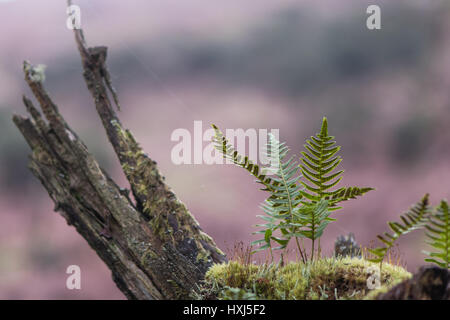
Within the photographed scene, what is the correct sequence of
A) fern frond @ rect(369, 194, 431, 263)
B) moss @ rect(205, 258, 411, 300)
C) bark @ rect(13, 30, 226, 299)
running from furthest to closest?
bark @ rect(13, 30, 226, 299), moss @ rect(205, 258, 411, 300), fern frond @ rect(369, 194, 431, 263)

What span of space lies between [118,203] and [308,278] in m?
0.72

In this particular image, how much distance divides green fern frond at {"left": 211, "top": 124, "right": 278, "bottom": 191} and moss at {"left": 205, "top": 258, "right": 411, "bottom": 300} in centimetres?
25

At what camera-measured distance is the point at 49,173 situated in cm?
142

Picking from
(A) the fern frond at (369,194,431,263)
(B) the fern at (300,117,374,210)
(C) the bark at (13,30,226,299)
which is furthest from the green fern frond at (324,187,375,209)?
(C) the bark at (13,30,226,299)

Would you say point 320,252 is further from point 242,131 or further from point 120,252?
point 242,131

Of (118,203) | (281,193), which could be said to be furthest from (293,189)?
(118,203)

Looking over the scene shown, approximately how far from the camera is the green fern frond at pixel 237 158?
106cm

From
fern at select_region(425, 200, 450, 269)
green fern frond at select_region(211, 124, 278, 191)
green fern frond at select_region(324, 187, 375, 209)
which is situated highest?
green fern frond at select_region(211, 124, 278, 191)

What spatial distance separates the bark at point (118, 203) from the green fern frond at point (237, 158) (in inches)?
14.4

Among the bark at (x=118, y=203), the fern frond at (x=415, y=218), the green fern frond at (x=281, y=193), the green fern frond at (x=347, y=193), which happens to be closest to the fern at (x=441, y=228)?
the fern frond at (x=415, y=218)

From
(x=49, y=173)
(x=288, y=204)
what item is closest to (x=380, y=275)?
(x=288, y=204)

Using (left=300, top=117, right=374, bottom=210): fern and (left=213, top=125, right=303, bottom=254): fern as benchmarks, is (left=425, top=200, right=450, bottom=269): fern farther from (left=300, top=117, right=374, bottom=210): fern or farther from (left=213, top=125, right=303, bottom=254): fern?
(left=213, top=125, right=303, bottom=254): fern

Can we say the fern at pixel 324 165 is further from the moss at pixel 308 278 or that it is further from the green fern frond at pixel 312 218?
the moss at pixel 308 278

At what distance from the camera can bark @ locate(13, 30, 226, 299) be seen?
4.03 feet
